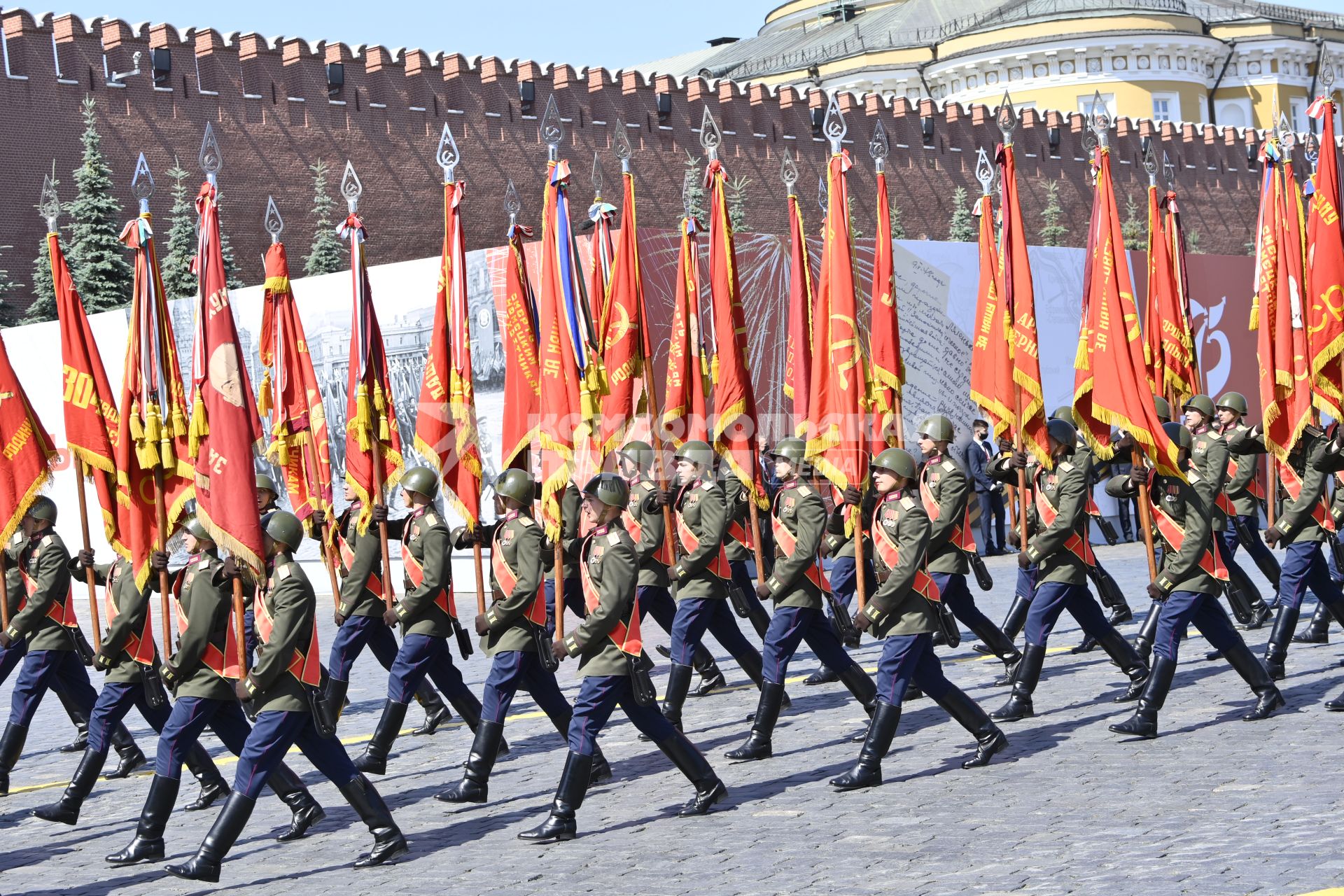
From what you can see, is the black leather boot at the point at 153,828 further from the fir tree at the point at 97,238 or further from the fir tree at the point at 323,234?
the fir tree at the point at 323,234

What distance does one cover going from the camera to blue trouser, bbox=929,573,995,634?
10.8 meters

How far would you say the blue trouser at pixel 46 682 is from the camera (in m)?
9.09

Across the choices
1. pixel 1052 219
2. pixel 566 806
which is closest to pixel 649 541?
pixel 566 806

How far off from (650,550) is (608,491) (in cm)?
260

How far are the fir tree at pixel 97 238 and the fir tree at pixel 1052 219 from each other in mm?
19436

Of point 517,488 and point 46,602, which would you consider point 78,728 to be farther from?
point 517,488

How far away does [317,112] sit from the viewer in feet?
99.0

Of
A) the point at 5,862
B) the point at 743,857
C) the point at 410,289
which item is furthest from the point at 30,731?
the point at 410,289

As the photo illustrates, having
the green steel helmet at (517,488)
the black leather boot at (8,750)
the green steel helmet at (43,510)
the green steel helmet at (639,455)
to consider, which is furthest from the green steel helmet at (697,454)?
the black leather boot at (8,750)

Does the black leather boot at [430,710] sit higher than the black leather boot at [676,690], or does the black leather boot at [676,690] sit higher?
the black leather boot at [676,690]

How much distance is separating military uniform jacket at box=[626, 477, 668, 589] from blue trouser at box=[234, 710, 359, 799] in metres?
3.41

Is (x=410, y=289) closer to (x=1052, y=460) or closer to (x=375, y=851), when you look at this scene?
(x=1052, y=460)

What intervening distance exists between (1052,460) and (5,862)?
20.8ft

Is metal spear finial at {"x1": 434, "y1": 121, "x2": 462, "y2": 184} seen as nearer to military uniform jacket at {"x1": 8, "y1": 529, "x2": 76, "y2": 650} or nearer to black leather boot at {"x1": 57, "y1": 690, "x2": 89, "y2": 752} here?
military uniform jacket at {"x1": 8, "y1": 529, "x2": 76, "y2": 650}
